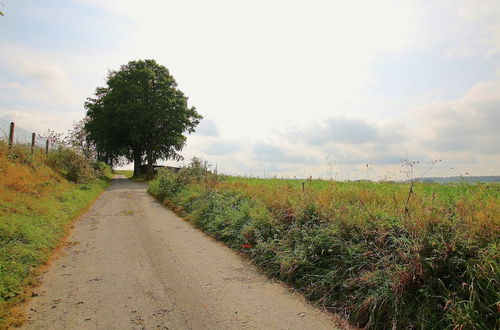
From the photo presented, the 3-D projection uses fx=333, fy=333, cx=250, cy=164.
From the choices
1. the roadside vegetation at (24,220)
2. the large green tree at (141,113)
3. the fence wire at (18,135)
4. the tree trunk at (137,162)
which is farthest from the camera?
the tree trunk at (137,162)

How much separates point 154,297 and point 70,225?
22.0ft

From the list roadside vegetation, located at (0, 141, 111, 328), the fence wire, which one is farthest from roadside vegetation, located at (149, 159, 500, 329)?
the fence wire

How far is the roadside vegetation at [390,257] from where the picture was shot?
374 cm

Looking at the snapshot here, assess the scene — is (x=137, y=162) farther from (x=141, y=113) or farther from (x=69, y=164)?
(x=69, y=164)

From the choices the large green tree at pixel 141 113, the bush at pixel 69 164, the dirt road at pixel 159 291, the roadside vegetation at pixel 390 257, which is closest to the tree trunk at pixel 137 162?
the large green tree at pixel 141 113

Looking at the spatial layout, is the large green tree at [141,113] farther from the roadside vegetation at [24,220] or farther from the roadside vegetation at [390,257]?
the roadside vegetation at [390,257]

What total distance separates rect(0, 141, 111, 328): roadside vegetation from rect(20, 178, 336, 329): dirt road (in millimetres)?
323

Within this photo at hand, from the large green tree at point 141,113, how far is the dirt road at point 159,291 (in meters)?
27.5

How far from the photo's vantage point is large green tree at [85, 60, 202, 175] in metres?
34.3

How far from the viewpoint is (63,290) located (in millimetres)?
5234

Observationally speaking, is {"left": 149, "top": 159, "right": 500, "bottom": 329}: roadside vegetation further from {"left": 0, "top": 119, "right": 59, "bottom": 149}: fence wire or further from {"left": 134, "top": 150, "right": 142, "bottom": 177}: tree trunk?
{"left": 134, "top": 150, "right": 142, "bottom": 177}: tree trunk

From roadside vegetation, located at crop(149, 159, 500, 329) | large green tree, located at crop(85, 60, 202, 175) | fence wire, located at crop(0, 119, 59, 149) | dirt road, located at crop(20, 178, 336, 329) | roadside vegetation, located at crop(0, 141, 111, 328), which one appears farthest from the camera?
large green tree, located at crop(85, 60, 202, 175)

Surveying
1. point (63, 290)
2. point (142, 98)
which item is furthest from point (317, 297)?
point (142, 98)

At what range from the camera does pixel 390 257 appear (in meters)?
4.65
